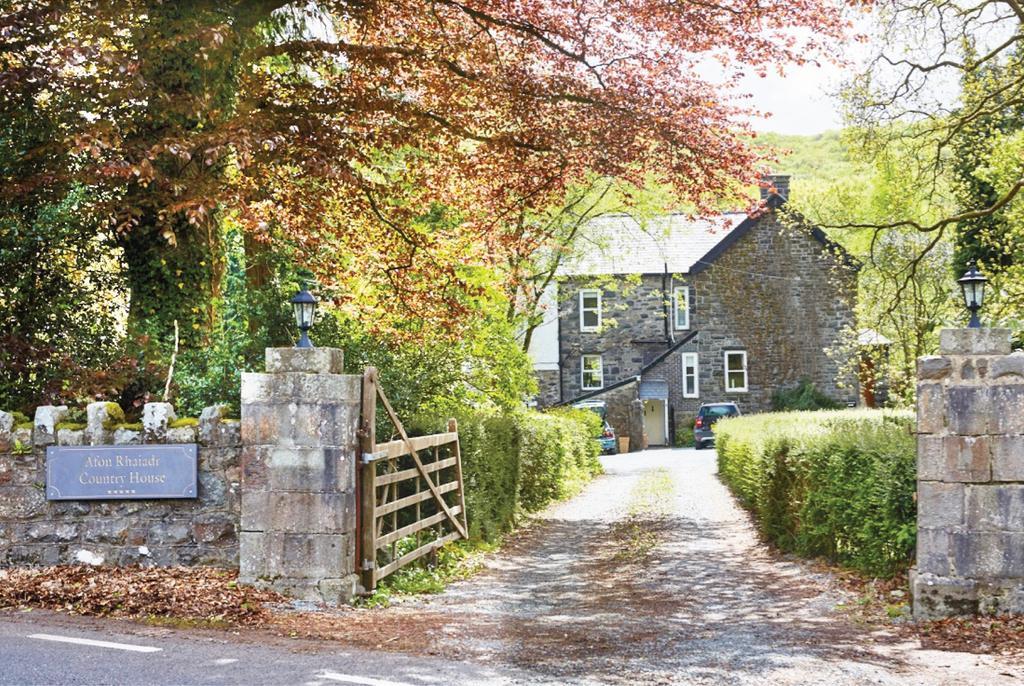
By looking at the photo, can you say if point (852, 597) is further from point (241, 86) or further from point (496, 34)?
point (241, 86)

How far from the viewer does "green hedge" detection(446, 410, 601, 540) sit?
1463cm

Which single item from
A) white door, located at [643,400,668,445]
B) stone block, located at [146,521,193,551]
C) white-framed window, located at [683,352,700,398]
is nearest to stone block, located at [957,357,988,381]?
stone block, located at [146,521,193,551]

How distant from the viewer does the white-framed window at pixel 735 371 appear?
4300cm

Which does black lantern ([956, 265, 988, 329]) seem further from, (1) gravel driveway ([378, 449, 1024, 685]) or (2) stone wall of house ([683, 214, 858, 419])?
(2) stone wall of house ([683, 214, 858, 419])

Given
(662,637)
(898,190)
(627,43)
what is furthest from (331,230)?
(898,190)

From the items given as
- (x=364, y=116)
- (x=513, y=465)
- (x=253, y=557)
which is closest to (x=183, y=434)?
(x=253, y=557)

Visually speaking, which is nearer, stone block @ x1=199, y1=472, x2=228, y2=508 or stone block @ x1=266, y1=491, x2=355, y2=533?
stone block @ x1=266, y1=491, x2=355, y2=533

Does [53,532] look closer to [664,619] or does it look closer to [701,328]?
[664,619]

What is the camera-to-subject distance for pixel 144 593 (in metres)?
9.18

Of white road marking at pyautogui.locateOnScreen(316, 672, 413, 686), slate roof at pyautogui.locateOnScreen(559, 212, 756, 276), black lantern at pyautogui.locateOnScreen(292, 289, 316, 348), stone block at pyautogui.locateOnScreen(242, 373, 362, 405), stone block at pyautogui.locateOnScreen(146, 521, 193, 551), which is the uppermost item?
slate roof at pyautogui.locateOnScreen(559, 212, 756, 276)

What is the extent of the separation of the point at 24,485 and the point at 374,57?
23.4ft

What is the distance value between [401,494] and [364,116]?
528 centimetres

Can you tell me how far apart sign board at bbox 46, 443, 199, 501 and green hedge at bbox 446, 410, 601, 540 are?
4.71 metres

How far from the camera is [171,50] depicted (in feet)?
44.4
